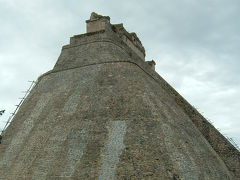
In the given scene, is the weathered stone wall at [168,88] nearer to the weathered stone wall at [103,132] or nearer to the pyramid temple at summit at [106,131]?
the pyramid temple at summit at [106,131]

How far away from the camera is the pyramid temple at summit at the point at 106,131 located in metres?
14.4

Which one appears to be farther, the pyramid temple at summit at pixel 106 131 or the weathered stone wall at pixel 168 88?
the weathered stone wall at pixel 168 88

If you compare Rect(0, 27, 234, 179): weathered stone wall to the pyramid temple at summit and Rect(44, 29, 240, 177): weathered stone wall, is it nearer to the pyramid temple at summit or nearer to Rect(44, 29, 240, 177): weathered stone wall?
the pyramid temple at summit

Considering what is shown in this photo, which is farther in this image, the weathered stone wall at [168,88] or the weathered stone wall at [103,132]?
the weathered stone wall at [168,88]

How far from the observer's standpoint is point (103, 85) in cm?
1894

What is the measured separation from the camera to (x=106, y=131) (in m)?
15.7

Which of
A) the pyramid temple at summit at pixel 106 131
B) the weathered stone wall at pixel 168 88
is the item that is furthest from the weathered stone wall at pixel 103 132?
the weathered stone wall at pixel 168 88

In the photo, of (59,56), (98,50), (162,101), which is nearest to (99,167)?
(162,101)

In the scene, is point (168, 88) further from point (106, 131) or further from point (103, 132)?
point (103, 132)

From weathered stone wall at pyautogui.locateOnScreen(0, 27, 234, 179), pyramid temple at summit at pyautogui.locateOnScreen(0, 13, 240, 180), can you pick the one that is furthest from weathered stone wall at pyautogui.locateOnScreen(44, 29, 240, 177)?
weathered stone wall at pyautogui.locateOnScreen(0, 27, 234, 179)

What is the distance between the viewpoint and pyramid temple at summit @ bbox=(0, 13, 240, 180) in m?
14.4

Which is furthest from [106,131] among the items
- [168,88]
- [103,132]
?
[168,88]

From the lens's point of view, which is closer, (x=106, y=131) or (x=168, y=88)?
(x=106, y=131)

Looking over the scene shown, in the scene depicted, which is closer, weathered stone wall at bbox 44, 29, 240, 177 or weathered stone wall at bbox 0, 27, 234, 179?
weathered stone wall at bbox 0, 27, 234, 179
